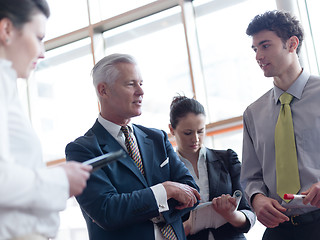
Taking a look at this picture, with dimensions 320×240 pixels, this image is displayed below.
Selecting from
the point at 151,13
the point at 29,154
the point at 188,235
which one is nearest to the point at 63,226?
the point at 151,13

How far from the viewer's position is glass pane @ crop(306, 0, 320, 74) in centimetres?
454

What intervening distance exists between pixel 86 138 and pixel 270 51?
1160 mm

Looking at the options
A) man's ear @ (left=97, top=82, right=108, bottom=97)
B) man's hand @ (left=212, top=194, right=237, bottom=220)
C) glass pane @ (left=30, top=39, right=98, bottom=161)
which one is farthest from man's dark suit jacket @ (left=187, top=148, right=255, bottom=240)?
glass pane @ (left=30, top=39, right=98, bottom=161)

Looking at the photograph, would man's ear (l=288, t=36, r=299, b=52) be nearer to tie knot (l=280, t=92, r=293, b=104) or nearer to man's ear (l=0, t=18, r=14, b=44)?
tie knot (l=280, t=92, r=293, b=104)

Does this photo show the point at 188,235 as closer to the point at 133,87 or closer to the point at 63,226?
the point at 133,87

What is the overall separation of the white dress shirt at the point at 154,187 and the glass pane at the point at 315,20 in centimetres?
265

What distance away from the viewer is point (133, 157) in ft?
8.00

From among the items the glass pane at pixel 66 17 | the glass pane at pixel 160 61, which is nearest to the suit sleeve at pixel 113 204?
the glass pane at pixel 160 61

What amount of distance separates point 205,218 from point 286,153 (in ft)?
2.22

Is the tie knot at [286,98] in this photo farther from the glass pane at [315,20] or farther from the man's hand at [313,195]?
the glass pane at [315,20]

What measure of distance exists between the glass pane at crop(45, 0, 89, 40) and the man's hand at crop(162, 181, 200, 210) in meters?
4.29

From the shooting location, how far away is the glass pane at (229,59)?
5.00 m

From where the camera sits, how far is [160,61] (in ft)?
18.4

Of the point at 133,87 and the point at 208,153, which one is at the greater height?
the point at 133,87
